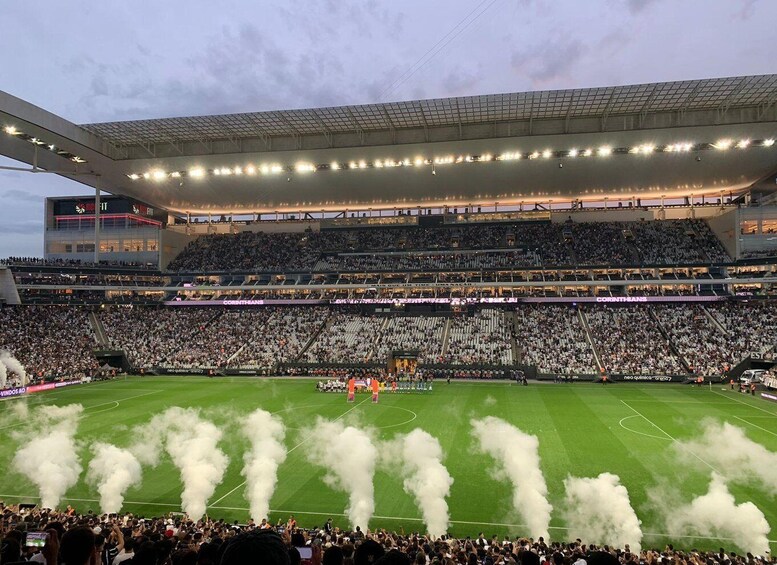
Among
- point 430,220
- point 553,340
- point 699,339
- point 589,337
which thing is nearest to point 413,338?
point 553,340

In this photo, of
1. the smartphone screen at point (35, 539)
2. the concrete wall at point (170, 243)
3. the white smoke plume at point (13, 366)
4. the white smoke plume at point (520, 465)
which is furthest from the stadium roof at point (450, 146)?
the smartphone screen at point (35, 539)

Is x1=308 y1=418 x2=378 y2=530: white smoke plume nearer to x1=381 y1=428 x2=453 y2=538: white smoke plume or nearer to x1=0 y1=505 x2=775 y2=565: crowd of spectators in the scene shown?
x1=0 y1=505 x2=775 y2=565: crowd of spectators

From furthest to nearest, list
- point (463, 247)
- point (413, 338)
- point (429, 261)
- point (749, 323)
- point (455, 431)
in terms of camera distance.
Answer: point (463, 247), point (429, 261), point (413, 338), point (749, 323), point (455, 431)

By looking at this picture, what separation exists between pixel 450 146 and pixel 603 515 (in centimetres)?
3828

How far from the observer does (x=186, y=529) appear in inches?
516

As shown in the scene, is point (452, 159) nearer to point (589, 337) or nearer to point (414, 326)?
point (414, 326)

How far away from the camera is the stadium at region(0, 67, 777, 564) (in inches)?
715

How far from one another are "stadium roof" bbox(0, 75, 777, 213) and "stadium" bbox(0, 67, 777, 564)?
35 cm

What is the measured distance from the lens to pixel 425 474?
64.0 feet

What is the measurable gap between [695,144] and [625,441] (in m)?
33.7

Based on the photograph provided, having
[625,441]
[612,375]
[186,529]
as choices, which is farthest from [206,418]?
[612,375]

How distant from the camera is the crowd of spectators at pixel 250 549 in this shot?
3.46 m

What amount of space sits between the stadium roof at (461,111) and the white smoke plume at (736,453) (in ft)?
Answer: 82.5

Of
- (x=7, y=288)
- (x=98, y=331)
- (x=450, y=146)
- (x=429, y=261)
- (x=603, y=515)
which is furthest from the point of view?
(x=429, y=261)
